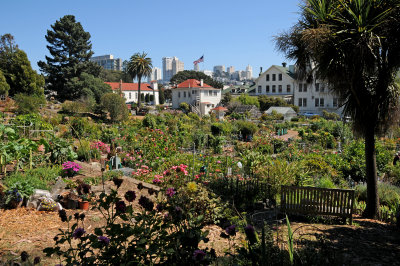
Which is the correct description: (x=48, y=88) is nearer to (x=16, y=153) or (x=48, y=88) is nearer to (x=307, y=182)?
(x=16, y=153)

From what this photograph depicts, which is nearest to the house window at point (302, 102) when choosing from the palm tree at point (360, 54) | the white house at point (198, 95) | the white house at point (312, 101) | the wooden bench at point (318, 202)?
Result: the white house at point (312, 101)

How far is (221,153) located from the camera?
1485 cm

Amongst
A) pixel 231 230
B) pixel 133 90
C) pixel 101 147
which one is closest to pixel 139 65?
pixel 133 90

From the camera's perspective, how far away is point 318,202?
20.7 ft

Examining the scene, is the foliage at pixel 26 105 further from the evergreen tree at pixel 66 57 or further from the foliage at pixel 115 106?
the evergreen tree at pixel 66 57

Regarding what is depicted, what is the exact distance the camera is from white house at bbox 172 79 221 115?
54.0m

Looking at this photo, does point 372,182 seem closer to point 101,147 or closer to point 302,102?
point 101,147

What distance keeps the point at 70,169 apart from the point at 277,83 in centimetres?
5051

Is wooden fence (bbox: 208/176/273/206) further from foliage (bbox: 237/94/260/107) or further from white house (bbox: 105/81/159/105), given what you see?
white house (bbox: 105/81/159/105)

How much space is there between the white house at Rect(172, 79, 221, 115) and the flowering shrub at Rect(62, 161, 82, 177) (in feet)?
148

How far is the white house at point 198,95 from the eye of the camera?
53997 millimetres

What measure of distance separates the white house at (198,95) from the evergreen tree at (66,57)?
16907 millimetres

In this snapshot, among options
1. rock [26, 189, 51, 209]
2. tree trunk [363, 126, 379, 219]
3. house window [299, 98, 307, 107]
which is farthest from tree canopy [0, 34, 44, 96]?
house window [299, 98, 307, 107]

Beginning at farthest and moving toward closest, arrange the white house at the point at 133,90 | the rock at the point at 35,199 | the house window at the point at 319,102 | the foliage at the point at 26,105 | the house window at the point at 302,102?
the white house at the point at 133,90 → the house window at the point at 302,102 → the house window at the point at 319,102 → the foliage at the point at 26,105 → the rock at the point at 35,199
